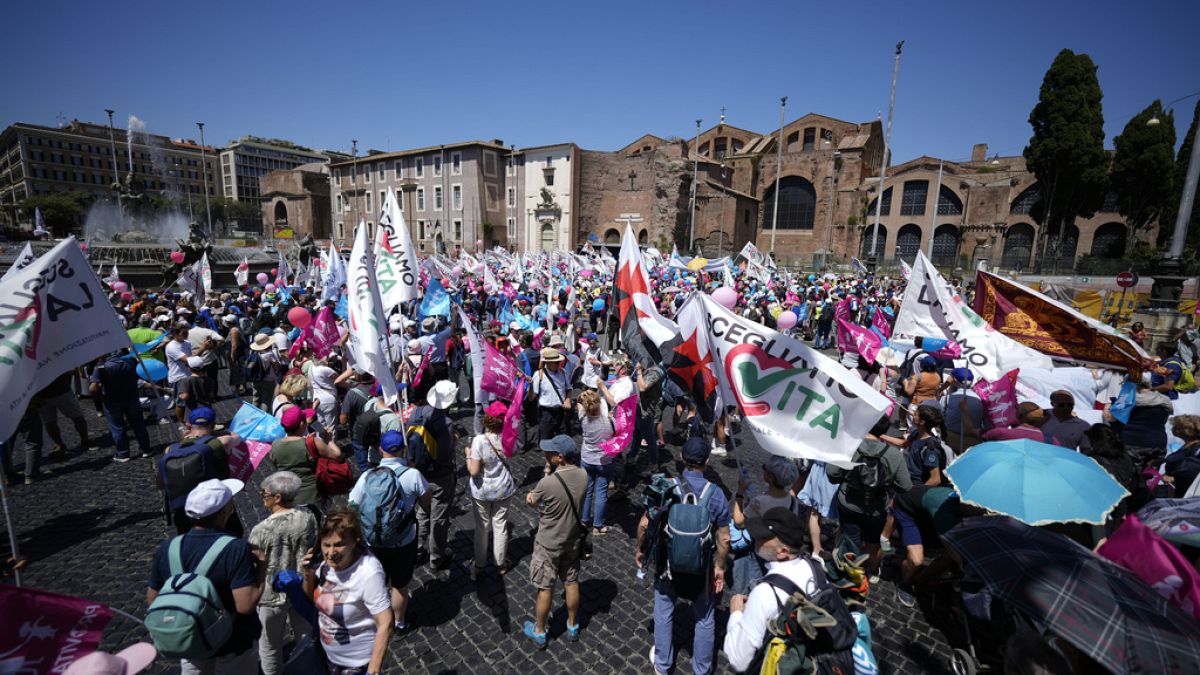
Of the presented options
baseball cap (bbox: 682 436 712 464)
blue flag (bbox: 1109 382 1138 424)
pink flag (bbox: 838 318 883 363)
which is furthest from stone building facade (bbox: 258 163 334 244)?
blue flag (bbox: 1109 382 1138 424)

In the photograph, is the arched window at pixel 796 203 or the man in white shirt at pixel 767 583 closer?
the man in white shirt at pixel 767 583

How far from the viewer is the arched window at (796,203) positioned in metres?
50.4

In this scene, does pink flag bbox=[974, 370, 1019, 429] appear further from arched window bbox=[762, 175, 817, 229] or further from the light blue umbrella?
arched window bbox=[762, 175, 817, 229]

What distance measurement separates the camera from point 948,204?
47.7 m

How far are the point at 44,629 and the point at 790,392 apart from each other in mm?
4017

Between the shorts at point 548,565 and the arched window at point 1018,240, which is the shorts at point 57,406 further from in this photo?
the arched window at point 1018,240

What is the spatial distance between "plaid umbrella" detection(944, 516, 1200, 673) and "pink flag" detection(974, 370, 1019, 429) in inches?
143

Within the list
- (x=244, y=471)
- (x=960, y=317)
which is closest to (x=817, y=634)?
(x=244, y=471)

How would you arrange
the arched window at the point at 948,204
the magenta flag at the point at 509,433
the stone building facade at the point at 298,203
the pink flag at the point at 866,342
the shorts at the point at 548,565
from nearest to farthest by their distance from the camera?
the shorts at the point at 548,565 → the magenta flag at the point at 509,433 → the pink flag at the point at 866,342 → the arched window at the point at 948,204 → the stone building facade at the point at 298,203

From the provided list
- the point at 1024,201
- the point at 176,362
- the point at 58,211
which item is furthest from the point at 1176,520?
the point at 58,211

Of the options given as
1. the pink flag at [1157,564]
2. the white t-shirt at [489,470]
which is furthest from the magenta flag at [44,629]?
the pink flag at [1157,564]

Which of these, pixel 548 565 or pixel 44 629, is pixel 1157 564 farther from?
pixel 44 629

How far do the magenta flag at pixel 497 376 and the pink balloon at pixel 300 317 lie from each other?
4.90m

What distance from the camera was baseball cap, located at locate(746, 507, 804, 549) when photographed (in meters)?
2.55
